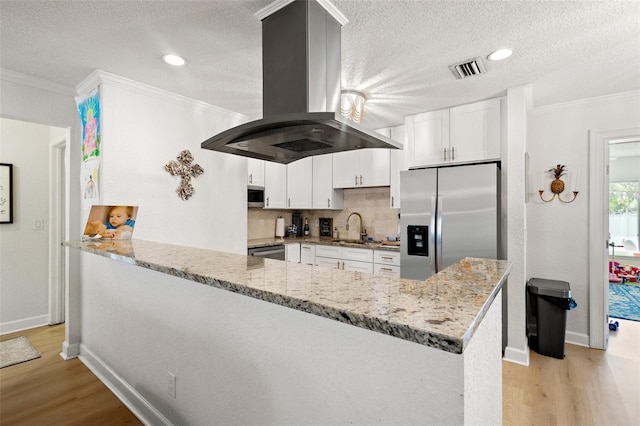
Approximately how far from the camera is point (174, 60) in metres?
2.23

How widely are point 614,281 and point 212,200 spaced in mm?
6922

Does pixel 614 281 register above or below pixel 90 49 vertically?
below

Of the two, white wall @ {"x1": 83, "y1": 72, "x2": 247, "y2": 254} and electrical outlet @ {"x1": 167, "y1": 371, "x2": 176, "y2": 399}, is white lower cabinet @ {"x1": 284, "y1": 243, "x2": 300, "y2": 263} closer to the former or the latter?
white wall @ {"x1": 83, "y1": 72, "x2": 247, "y2": 254}

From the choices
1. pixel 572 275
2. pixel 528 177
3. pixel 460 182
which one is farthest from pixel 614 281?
pixel 460 182

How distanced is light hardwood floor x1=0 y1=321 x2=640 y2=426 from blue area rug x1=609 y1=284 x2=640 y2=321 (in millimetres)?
1412

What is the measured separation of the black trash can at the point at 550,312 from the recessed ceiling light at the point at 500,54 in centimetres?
205

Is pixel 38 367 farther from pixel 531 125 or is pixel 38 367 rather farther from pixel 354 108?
pixel 531 125

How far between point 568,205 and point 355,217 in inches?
94.3

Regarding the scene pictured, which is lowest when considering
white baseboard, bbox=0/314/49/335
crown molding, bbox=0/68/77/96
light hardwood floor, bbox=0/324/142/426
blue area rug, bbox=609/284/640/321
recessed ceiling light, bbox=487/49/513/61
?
blue area rug, bbox=609/284/640/321

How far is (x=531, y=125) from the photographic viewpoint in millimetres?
3369

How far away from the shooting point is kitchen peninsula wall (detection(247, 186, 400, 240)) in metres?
4.25

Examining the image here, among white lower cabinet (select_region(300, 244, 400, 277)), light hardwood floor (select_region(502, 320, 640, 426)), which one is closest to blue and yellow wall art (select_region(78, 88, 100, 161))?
white lower cabinet (select_region(300, 244, 400, 277))

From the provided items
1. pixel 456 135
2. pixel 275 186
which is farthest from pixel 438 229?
pixel 275 186

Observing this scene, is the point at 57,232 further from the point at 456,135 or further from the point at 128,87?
the point at 456,135
